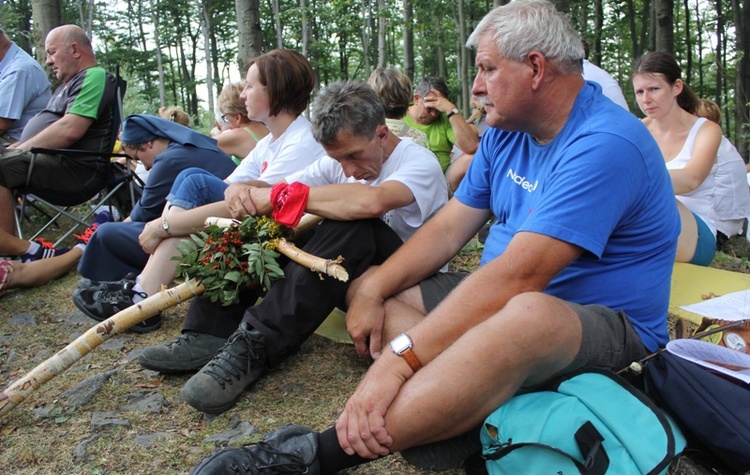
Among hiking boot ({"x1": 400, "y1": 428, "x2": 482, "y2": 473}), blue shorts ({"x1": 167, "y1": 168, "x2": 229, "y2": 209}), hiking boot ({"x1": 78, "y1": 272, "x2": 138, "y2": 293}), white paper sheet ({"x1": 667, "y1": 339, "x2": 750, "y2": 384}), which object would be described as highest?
blue shorts ({"x1": 167, "y1": 168, "x2": 229, "y2": 209})

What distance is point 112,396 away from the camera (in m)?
2.74

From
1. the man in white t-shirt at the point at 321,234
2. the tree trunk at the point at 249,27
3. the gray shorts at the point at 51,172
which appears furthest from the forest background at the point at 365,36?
the man in white t-shirt at the point at 321,234

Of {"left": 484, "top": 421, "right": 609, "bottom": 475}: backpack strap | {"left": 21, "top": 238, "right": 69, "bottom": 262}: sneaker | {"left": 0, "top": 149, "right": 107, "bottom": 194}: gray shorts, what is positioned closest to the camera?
{"left": 484, "top": 421, "right": 609, "bottom": 475}: backpack strap

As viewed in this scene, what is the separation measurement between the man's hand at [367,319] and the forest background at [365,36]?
488cm

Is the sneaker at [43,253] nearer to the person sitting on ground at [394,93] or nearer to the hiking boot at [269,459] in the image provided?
the person sitting on ground at [394,93]

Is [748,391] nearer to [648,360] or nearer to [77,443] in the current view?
[648,360]

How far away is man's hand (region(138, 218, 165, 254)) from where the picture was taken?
3428 millimetres

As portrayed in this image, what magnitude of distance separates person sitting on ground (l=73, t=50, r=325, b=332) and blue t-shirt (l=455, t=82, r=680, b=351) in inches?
65.9

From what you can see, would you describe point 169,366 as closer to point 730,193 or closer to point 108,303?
point 108,303

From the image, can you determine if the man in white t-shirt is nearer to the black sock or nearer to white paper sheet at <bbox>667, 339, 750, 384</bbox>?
the black sock

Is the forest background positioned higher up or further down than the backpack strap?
higher up

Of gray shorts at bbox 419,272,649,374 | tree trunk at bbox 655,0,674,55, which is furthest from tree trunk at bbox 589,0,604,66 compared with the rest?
gray shorts at bbox 419,272,649,374

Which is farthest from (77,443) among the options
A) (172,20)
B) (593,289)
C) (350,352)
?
(172,20)

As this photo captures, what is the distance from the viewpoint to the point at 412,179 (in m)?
2.88
